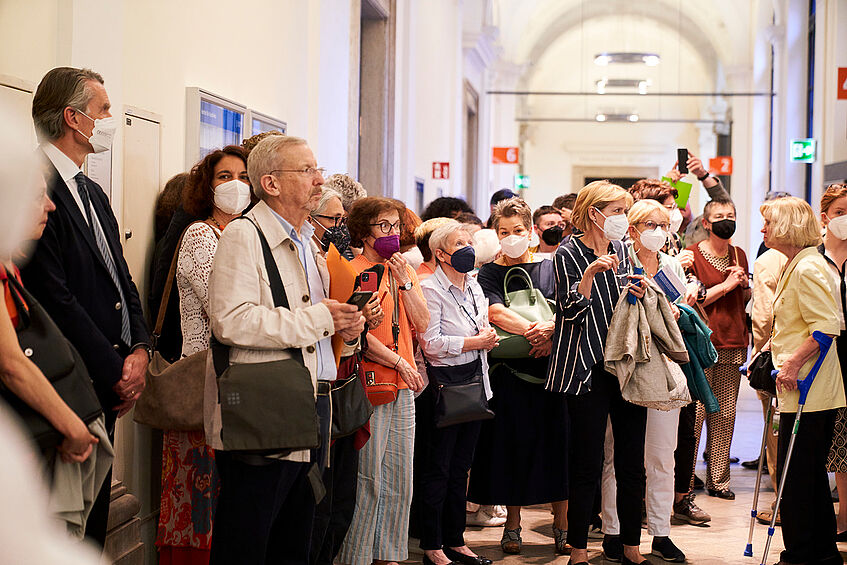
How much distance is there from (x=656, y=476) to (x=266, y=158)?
9.16ft

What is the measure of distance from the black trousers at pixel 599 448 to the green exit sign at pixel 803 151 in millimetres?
→ 10496

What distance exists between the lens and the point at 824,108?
565 inches

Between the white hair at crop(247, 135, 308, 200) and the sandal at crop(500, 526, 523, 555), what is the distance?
278cm

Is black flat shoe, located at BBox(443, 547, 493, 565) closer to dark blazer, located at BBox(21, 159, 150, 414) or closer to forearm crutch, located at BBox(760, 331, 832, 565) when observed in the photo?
forearm crutch, located at BBox(760, 331, 832, 565)

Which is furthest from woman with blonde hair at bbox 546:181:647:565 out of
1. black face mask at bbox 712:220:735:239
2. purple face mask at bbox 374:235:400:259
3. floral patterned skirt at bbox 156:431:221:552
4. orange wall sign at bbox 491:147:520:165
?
orange wall sign at bbox 491:147:520:165

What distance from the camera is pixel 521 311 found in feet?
16.4

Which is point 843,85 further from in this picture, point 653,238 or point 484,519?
point 484,519

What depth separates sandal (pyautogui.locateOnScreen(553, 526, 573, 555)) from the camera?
518 centimetres

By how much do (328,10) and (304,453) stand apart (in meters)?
5.31

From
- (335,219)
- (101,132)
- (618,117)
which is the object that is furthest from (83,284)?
(618,117)

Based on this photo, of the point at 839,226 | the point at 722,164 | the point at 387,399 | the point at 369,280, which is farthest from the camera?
the point at 722,164

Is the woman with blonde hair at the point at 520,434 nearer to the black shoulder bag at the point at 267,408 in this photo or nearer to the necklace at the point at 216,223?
the necklace at the point at 216,223

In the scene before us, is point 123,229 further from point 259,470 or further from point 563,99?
point 563,99

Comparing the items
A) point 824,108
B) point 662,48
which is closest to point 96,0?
point 824,108
